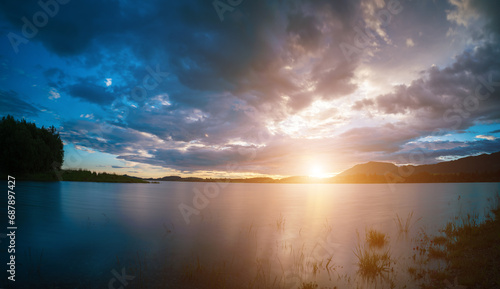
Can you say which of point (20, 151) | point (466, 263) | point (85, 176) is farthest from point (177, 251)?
point (85, 176)

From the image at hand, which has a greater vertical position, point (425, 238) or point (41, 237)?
point (41, 237)

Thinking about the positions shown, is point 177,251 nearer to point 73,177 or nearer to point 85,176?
point 73,177

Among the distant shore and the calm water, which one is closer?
the calm water

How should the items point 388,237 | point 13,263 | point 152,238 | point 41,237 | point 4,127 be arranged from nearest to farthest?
point 13,263 < point 41,237 < point 152,238 < point 388,237 < point 4,127

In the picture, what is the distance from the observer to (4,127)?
70.4m

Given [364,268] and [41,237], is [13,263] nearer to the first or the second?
[41,237]

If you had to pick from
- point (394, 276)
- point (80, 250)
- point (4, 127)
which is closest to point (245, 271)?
point (394, 276)

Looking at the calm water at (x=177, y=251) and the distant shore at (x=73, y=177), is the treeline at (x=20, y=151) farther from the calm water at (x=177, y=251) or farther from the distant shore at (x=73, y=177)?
the calm water at (x=177, y=251)

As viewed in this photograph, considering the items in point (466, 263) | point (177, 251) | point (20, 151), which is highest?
point (20, 151)

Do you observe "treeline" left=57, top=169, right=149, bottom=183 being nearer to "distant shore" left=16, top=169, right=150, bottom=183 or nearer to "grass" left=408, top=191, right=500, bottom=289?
"distant shore" left=16, top=169, right=150, bottom=183

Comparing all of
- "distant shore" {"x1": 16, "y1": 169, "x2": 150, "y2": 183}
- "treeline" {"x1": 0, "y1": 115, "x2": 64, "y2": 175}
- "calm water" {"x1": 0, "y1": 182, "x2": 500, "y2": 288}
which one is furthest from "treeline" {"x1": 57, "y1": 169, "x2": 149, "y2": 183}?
"calm water" {"x1": 0, "y1": 182, "x2": 500, "y2": 288}

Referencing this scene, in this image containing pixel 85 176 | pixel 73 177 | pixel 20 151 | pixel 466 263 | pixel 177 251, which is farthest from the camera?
pixel 85 176

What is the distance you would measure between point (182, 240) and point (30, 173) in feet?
310

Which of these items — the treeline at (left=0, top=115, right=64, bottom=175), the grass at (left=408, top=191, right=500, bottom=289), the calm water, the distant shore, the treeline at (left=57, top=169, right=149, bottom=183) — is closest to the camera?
the grass at (left=408, top=191, right=500, bottom=289)
